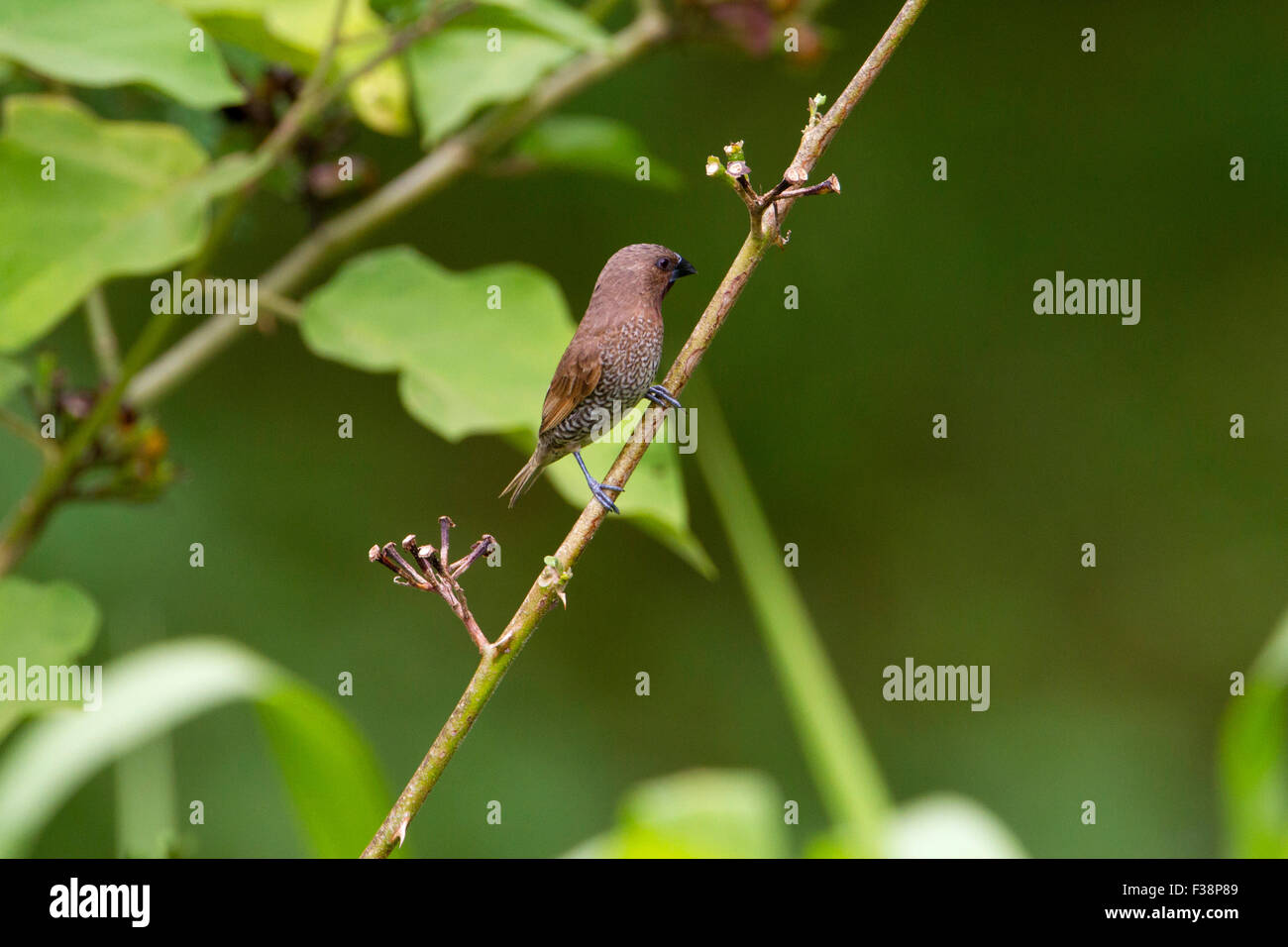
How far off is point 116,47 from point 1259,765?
0.74 metres

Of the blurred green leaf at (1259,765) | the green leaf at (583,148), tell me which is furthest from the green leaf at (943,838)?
the green leaf at (583,148)

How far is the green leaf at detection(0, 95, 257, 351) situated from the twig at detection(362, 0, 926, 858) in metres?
0.40

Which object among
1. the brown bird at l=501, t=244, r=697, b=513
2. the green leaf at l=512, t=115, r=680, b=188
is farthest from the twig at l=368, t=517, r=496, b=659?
the green leaf at l=512, t=115, r=680, b=188

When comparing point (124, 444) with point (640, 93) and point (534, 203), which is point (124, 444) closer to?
point (534, 203)

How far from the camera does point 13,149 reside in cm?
67

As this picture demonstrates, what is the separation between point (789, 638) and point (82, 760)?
481 mm

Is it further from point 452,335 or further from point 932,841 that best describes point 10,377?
point 932,841

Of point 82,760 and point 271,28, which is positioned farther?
point 271,28

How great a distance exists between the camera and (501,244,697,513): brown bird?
1.62 ft

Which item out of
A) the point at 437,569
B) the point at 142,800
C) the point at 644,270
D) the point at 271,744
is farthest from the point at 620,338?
the point at 142,800

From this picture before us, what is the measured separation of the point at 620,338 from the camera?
0.50 metres

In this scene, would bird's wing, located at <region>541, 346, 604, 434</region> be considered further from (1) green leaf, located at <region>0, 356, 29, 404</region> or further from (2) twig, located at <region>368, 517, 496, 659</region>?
(1) green leaf, located at <region>0, 356, 29, 404</region>

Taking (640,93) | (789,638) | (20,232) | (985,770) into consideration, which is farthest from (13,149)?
(985,770)

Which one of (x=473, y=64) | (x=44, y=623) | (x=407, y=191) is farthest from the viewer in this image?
(x=407, y=191)
